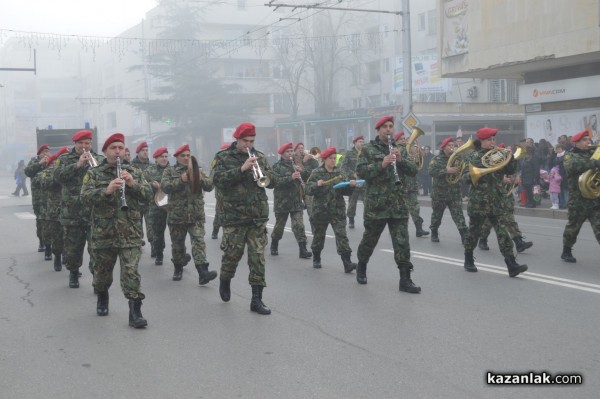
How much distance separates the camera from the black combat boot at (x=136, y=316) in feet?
22.9

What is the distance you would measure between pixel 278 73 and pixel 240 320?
61.0 metres

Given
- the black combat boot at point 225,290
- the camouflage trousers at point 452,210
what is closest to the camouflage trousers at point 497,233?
the camouflage trousers at point 452,210

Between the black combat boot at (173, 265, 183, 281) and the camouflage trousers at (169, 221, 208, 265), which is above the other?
the camouflage trousers at (169, 221, 208, 265)

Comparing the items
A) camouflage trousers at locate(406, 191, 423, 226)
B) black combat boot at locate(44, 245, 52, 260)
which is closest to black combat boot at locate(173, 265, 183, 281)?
black combat boot at locate(44, 245, 52, 260)

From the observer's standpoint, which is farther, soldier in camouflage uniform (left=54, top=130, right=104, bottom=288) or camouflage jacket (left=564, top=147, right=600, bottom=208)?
camouflage jacket (left=564, top=147, right=600, bottom=208)

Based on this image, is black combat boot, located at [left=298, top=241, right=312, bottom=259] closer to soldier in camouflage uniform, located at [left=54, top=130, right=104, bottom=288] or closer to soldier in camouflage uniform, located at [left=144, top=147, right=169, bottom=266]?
soldier in camouflage uniform, located at [left=144, top=147, right=169, bottom=266]

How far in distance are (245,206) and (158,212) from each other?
10.7 feet

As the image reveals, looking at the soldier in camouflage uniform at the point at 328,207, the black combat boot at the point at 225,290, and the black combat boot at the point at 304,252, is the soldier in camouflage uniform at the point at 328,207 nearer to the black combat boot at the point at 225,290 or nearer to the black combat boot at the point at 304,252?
the black combat boot at the point at 304,252

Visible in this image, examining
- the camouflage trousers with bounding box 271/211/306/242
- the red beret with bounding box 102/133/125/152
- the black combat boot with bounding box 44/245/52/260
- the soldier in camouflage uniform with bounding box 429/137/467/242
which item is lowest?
the black combat boot with bounding box 44/245/52/260

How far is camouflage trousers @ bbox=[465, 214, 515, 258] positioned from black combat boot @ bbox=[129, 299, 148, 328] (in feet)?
14.1

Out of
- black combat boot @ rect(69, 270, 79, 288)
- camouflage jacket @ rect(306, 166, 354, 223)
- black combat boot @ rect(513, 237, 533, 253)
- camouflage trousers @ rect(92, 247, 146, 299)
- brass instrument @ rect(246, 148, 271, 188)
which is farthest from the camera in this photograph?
black combat boot @ rect(513, 237, 533, 253)

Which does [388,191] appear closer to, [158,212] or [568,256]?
[568,256]

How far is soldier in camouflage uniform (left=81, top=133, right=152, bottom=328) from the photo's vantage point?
22.8 ft

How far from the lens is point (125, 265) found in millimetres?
6977
